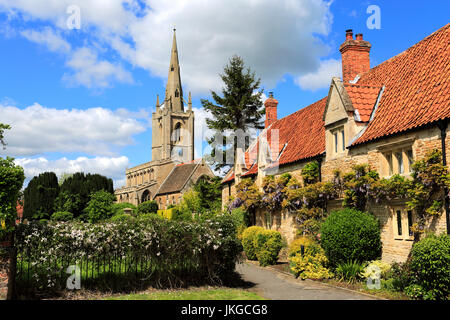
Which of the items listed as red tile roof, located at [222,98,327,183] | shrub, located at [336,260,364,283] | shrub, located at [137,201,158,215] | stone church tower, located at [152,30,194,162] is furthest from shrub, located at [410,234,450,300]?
stone church tower, located at [152,30,194,162]

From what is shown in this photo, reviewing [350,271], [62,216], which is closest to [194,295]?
[350,271]

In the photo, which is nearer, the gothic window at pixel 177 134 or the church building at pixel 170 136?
the church building at pixel 170 136

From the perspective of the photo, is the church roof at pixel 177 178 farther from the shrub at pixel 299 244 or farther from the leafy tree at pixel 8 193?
the leafy tree at pixel 8 193

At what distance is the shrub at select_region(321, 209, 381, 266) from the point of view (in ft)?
43.7

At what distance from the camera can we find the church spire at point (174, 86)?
9762 centimetres

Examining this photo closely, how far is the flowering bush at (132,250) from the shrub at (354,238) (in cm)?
346

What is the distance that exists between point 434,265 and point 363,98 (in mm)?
8174

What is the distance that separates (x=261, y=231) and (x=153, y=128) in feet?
280

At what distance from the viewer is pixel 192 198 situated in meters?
40.7

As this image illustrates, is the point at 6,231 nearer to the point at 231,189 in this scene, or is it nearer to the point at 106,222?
the point at 106,222

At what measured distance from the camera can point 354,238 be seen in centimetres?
1329

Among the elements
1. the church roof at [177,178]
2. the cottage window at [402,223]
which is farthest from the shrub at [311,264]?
the church roof at [177,178]

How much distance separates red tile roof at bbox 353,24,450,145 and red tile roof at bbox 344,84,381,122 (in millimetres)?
308
